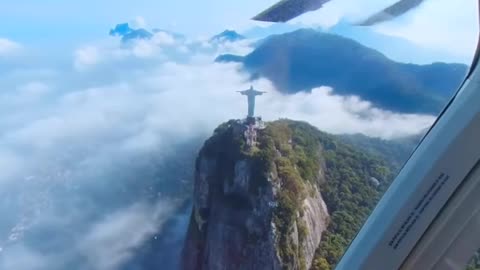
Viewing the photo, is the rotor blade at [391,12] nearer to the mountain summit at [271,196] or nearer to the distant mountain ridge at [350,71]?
the distant mountain ridge at [350,71]

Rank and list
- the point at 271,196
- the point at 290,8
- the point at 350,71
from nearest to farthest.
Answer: the point at 290,8 → the point at 350,71 → the point at 271,196

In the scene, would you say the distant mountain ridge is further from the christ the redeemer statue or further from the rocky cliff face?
the rocky cliff face

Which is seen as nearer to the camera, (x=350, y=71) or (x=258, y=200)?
(x=350, y=71)

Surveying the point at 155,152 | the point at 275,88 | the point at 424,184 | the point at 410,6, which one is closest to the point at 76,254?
the point at 155,152

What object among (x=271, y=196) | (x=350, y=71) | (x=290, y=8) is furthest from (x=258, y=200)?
(x=290, y=8)

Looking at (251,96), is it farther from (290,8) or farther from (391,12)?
(391,12)

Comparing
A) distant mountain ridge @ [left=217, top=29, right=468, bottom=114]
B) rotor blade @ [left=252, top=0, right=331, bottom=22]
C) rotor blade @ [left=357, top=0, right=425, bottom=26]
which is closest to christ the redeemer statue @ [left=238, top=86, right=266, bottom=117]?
distant mountain ridge @ [left=217, top=29, right=468, bottom=114]

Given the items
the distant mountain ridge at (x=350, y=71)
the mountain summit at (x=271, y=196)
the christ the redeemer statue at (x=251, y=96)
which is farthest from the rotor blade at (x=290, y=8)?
the mountain summit at (x=271, y=196)
